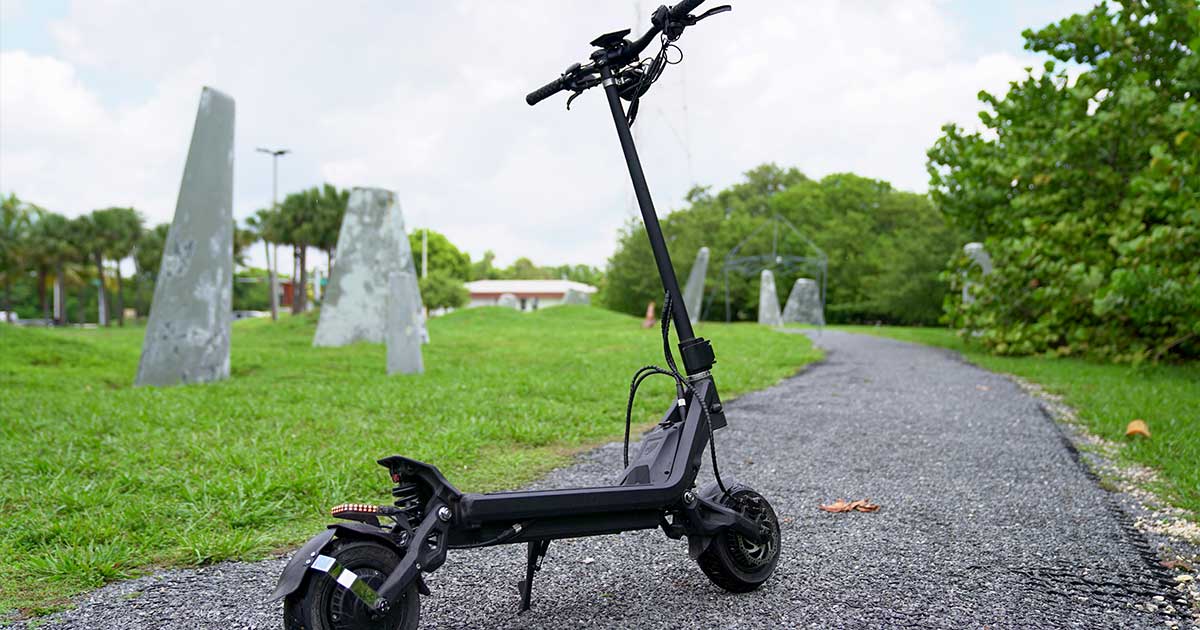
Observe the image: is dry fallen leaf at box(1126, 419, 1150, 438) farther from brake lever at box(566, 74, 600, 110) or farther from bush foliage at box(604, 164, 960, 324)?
bush foliage at box(604, 164, 960, 324)

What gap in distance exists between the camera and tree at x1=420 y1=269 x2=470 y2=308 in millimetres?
43250

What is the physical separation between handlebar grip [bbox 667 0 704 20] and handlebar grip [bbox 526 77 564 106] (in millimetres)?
421

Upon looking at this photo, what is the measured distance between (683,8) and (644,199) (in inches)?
23.8

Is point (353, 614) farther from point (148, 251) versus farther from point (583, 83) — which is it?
point (148, 251)

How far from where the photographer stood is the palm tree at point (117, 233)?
1478 inches

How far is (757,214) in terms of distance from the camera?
44594 millimetres

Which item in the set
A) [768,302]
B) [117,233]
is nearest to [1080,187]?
[768,302]

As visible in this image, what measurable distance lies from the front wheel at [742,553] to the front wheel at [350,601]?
1004mm

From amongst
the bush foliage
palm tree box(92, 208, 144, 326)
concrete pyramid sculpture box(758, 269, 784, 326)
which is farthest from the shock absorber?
palm tree box(92, 208, 144, 326)

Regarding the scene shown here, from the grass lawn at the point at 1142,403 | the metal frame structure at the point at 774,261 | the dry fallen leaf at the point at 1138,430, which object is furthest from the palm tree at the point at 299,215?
the dry fallen leaf at the point at 1138,430

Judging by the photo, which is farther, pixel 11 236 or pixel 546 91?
pixel 11 236

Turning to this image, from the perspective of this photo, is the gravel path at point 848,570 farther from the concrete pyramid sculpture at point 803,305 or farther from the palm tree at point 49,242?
the palm tree at point 49,242

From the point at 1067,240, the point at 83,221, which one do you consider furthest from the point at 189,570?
the point at 83,221

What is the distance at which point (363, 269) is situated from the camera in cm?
1408
